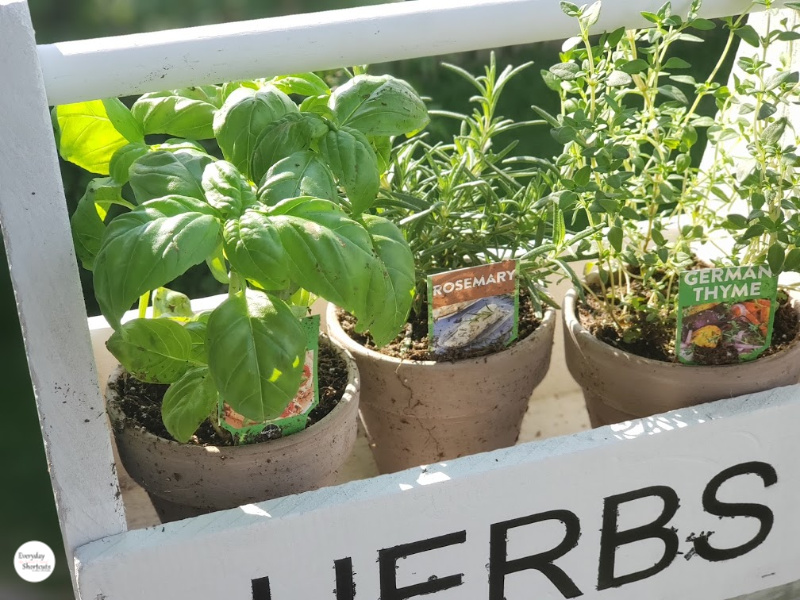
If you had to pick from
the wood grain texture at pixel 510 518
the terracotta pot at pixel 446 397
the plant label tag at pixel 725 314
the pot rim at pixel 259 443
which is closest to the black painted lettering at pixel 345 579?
the wood grain texture at pixel 510 518

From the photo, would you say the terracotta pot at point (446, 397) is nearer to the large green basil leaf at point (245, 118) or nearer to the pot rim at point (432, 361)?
the pot rim at point (432, 361)

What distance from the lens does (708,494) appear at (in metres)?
1.11

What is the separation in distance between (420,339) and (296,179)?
1.19 ft

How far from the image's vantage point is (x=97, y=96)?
840 millimetres

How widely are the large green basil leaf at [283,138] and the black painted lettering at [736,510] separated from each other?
1.98 feet

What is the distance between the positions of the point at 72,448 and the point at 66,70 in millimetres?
345

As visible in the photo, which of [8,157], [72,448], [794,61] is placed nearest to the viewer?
[8,157]

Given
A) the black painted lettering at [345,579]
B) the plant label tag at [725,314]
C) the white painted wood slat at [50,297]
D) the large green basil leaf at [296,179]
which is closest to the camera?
the white painted wood slat at [50,297]

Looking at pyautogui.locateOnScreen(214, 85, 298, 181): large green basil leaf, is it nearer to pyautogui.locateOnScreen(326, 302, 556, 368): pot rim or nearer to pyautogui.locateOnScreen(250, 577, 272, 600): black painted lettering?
pyautogui.locateOnScreen(326, 302, 556, 368): pot rim

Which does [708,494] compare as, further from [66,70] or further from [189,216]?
[66,70]

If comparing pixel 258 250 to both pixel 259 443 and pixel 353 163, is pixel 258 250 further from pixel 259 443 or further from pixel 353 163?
pixel 259 443

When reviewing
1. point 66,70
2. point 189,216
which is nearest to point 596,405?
point 189,216

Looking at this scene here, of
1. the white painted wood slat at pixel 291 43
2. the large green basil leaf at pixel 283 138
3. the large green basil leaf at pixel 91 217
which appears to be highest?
the white painted wood slat at pixel 291 43

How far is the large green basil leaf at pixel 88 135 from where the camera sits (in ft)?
3.32
